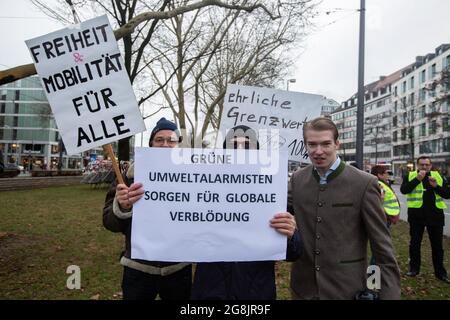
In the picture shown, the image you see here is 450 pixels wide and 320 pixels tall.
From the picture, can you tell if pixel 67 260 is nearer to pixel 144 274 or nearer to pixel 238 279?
pixel 144 274

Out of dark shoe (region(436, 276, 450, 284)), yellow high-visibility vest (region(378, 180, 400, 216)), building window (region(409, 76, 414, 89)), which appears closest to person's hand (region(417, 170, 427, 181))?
yellow high-visibility vest (region(378, 180, 400, 216))

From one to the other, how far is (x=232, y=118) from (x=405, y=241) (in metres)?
7.22

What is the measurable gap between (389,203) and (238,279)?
4665mm

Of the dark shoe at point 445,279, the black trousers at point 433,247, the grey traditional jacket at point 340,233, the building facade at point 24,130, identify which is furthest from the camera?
the building facade at point 24,130

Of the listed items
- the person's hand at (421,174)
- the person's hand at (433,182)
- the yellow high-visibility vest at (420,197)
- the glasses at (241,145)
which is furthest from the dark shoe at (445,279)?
the glasses at (241,145)

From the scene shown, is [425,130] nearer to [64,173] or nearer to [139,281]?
[64,173]

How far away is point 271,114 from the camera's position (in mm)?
4438

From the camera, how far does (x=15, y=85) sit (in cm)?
8006

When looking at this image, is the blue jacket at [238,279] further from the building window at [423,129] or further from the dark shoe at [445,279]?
the building window at [423,129]

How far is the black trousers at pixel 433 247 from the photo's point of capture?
6.10 metres

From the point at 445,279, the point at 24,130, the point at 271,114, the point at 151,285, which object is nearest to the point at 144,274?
the point at 151,285

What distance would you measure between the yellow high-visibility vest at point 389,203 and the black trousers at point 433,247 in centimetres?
67

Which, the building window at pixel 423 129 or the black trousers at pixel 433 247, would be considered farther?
the building window at pixel 423 129
